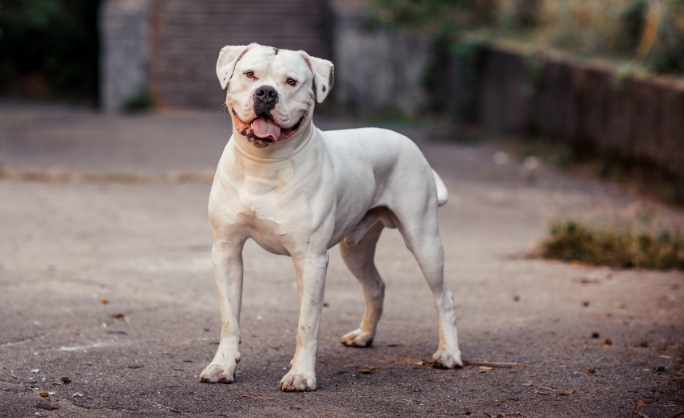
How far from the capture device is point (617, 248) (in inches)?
299

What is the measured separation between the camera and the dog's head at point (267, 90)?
408cm

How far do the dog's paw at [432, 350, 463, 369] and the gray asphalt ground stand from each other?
0.17 feet

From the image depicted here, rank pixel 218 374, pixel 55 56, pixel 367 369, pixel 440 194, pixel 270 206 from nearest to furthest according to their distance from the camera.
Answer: pixel 270 206
pixel 218 374
pixel 367 369
pixel 440 194
pixel 55 56

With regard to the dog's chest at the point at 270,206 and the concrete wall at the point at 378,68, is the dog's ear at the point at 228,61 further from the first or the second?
the concrete wall at the point at 378,68

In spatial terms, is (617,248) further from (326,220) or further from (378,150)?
(326,220)

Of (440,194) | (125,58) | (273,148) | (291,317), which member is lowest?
(125,58)

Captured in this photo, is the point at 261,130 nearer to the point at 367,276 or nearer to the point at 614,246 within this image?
the point at 367,276

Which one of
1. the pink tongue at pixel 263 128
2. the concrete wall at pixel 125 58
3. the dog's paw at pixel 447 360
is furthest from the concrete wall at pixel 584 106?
the pink tongue at pixel 263 128

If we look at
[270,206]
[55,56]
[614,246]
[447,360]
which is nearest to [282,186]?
[270,206]

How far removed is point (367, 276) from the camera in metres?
5.23

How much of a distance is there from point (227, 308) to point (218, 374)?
1.01 feet

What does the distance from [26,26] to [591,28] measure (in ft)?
39.8

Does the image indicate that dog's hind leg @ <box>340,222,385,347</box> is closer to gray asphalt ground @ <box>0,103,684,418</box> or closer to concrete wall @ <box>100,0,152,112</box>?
gray asphalt ground @ <box>0,103,684,418</box>

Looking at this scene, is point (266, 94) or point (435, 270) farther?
point (435, 270)
